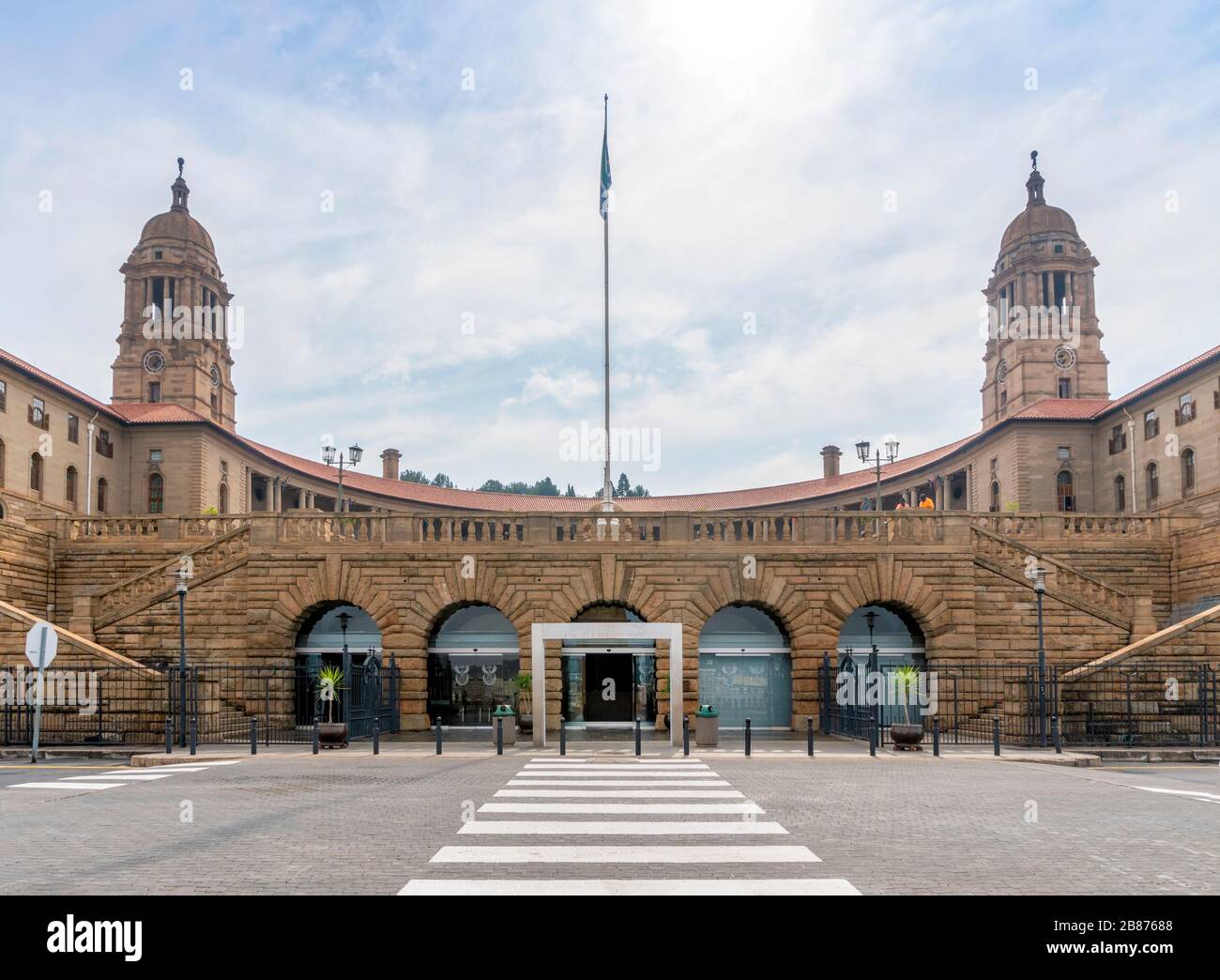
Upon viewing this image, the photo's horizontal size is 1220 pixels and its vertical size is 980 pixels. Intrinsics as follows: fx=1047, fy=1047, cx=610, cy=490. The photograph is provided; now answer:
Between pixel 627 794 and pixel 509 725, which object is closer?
pixel 627 794

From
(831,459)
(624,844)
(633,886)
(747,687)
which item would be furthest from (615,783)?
(831,459)

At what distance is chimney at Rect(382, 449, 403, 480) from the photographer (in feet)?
274

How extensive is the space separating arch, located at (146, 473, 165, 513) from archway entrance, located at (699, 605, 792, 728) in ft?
150

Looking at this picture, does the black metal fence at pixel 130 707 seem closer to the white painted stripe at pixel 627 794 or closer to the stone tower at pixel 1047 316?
the white painted stripe at pixel 627 794

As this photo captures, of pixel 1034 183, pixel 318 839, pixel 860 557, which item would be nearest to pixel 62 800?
pixel 318 839

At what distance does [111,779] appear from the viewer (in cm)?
1814

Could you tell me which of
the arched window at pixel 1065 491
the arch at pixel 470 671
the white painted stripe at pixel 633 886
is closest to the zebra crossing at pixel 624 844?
the white painted stripe at pixel 633 886

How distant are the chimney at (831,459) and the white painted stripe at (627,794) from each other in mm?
64317

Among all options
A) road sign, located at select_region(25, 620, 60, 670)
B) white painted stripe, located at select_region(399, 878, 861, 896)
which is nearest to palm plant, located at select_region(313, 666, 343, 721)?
road sign, located at select_region(25, 620, 60, 670)

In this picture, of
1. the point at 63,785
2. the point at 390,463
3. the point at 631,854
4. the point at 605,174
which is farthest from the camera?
the point at 390,463

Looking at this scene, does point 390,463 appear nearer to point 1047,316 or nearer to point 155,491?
point 155,491

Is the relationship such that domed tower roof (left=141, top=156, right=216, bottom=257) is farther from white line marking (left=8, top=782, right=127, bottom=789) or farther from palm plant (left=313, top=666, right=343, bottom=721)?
white line marking (left=8, top=782, right=127, bottom=789)

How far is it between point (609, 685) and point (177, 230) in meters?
59.3
